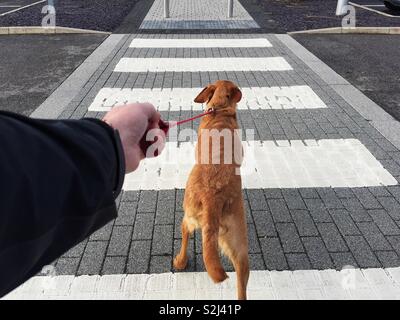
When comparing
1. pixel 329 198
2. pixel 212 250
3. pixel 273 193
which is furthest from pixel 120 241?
pixel 329 198

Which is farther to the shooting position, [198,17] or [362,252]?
[198,17]

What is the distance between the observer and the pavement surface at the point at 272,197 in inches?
120

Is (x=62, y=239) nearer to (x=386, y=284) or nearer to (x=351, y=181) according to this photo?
(x=386, y=284)

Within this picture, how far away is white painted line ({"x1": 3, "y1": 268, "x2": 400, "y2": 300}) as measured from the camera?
9.57 feet

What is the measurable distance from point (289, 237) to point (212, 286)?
940 millimetres

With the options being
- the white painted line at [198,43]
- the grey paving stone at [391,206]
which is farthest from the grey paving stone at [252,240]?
the white painted line at [198,43]

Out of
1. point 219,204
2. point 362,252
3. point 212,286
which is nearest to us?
point 219,204

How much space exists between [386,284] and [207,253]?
68.0 inches

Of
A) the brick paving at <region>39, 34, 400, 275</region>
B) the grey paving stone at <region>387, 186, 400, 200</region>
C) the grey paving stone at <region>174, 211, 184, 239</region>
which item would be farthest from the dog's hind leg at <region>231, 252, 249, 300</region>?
the grey paving stone at <region>387, 186, 400, 200</region>

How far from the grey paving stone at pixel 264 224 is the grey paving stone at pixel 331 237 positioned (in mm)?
459

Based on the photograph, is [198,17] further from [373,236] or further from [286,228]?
[373,236]

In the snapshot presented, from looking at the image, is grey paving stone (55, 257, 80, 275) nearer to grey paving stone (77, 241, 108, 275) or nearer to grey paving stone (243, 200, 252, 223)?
grey paving stone (77, 241, 108, 275)

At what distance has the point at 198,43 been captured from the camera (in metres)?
10.4
